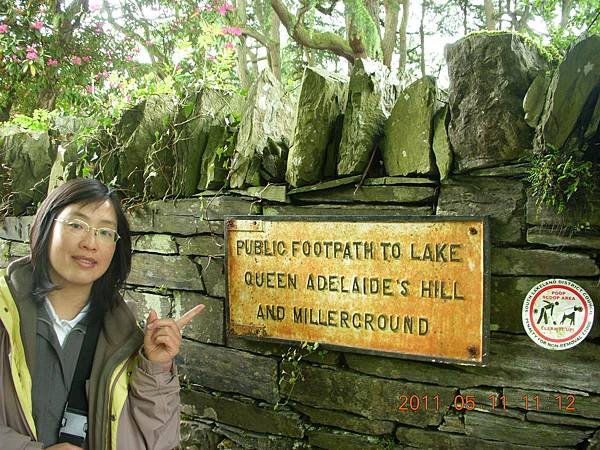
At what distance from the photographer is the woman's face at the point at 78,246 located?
78.6 inches

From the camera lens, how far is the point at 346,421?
2.78 metres

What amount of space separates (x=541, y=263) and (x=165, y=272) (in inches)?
91.9

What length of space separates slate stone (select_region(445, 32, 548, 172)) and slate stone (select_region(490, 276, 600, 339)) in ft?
1.88

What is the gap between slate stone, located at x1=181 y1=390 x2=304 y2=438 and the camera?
9.61 feet

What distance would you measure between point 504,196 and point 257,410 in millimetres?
1901

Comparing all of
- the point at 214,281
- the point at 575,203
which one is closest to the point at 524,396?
the point at 575,203

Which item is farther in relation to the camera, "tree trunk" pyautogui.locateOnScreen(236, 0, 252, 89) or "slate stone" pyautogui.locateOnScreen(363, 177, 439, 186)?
"tree trunk" pyautogui.locateOnScreen(236, 0, 252, 89)

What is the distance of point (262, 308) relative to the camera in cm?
299

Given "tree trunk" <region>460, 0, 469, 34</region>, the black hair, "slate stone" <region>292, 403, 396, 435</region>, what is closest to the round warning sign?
"slate stone" <region>292, 403, 396, 435</region>

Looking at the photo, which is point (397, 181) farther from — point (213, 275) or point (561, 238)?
point (213, 275)

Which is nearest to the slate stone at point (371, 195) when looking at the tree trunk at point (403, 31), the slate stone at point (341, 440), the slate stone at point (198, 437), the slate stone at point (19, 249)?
the slate stone at point (341, 440)

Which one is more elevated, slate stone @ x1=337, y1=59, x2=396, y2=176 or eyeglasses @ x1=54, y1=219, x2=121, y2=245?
slate stone @ x1=337, y1=59, x2=396, y2=176

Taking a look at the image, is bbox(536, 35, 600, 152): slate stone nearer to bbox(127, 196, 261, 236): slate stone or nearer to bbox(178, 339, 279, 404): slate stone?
bbox(127, 196, 261, 236): slate stone

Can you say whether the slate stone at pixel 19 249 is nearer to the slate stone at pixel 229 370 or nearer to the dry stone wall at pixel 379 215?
the dry stone wall at pixel 379 215
